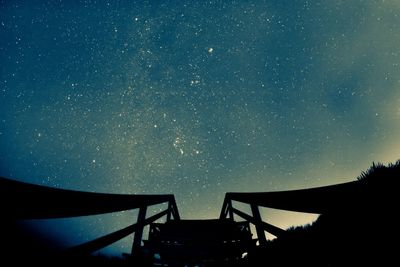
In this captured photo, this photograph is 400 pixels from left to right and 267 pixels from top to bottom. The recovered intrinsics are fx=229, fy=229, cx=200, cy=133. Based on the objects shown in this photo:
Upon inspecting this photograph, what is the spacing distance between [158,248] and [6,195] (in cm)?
369

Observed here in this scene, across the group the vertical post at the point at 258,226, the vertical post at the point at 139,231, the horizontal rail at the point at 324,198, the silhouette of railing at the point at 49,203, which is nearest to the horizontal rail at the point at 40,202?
the silhouette of railing at the point at 49,203

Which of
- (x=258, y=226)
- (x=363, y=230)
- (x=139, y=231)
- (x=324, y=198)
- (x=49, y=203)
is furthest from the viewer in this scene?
(x=258, y=226)

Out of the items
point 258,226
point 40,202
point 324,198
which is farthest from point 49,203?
point 258,226

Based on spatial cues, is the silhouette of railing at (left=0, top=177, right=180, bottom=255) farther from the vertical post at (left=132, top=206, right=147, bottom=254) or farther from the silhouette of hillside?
the silhouette of hillside

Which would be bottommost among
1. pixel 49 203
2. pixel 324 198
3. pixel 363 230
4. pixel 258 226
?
pixel 258 226

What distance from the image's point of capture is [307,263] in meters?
1.52

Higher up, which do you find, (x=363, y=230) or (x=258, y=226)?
(x=363, y=230)

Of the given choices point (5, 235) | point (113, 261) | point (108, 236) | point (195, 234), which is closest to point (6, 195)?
point (5, 235)

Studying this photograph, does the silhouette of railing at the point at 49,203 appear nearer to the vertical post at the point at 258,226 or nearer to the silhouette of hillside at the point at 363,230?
the silhouette of hillside at the point at 363,230

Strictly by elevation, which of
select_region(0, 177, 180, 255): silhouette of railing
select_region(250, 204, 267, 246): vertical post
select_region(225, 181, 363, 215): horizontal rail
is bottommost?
select_region(250, 204, 267, 246): vertical post

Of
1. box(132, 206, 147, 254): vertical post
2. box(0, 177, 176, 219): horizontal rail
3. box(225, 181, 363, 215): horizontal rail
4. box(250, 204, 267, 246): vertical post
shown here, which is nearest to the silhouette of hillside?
box(225, 181, 363, 215): horizontal rail

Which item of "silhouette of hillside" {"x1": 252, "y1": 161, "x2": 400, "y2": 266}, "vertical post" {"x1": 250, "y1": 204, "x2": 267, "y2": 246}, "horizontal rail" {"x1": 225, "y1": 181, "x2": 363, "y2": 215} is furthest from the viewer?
"vertical post" {"x1": 250, "y1": 204, "x2": 267, "y2": 246}

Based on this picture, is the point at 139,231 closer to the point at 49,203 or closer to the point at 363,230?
the point at 49,203

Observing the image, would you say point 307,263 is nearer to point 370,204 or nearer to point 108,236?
point 370,204
